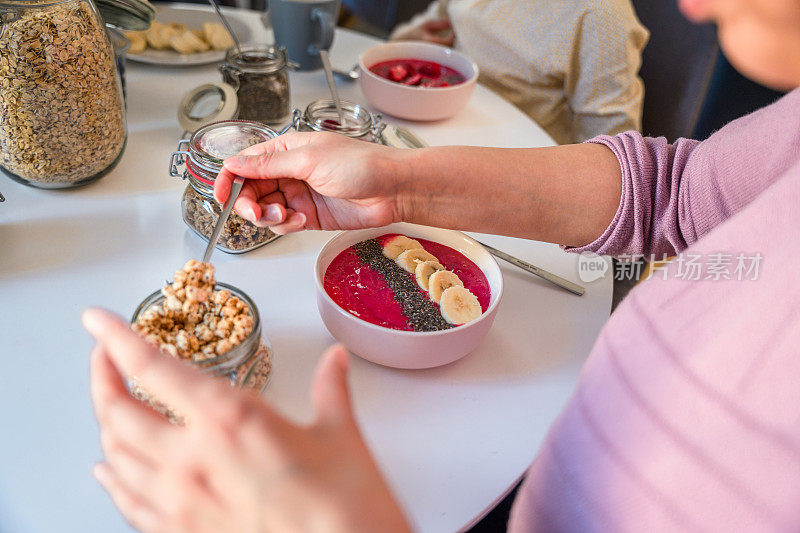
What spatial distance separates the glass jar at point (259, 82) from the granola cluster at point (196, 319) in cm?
55

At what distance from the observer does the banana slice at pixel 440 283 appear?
75cm

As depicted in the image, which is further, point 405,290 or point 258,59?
point 258,59

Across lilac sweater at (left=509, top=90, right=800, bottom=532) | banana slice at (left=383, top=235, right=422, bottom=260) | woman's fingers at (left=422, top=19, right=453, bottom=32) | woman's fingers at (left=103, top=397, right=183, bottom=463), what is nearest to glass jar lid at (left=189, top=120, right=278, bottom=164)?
banana slice at (left=383, top=235, right=422, bottom=260)

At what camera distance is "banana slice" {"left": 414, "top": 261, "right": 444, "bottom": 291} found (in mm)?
768

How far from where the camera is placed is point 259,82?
110cm

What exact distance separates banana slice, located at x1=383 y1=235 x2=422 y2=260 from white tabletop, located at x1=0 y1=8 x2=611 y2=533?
107 millimetres

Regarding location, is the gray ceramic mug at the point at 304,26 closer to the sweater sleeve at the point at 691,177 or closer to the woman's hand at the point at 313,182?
the woman's hand at the point at 313,182

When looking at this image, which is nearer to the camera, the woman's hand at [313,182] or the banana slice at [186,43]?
the woman's hand at [313,182]

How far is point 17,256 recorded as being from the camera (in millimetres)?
801

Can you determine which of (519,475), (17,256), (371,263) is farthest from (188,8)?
(519,475)

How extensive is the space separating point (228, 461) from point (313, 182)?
0.47m

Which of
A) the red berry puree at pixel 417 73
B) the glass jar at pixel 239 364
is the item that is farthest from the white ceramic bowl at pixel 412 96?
the glass jar at pixel 239 364

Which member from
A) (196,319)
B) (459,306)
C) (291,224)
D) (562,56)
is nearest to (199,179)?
(291,224)

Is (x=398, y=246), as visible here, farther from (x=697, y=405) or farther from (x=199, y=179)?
(x=697, y=405)
